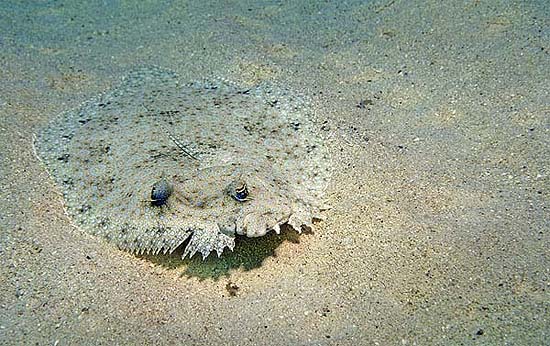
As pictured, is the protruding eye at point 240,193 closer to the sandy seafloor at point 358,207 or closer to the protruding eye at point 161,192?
the protruding eye at point 161,192

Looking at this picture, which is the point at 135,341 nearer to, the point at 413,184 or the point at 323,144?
the point at 323,144

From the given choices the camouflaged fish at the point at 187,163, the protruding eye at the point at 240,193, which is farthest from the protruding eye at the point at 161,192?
the protruding eye at the point at 240,193

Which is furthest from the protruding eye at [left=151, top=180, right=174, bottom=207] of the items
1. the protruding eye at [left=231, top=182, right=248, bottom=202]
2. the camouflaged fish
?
the protruding eye at [left=231, top=182, right=248, bottom=202]

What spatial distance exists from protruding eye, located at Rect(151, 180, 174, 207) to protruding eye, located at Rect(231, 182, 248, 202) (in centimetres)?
56

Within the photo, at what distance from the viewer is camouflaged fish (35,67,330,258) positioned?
3553mm

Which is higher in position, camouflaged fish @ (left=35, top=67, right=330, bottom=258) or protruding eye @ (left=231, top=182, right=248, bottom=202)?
protruding eye @ (left=231, top=182, right=248, bottom=202)

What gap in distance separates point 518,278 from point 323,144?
86.9 inches

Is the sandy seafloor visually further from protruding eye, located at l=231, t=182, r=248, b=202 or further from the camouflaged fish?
protruding eye, located at l=231, t=182, r=248, b=202

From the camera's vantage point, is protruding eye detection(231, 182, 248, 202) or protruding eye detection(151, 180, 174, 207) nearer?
protruding eye detection(231, 182, 248, 202)

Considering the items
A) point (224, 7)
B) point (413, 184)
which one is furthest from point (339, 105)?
point (224, 7)

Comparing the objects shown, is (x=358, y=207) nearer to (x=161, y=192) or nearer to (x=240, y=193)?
(x=240, y=193)

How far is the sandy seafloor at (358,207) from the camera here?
352cm

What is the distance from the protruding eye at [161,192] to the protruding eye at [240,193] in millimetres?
557

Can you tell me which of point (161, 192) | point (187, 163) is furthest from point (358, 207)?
point (161, 192)
